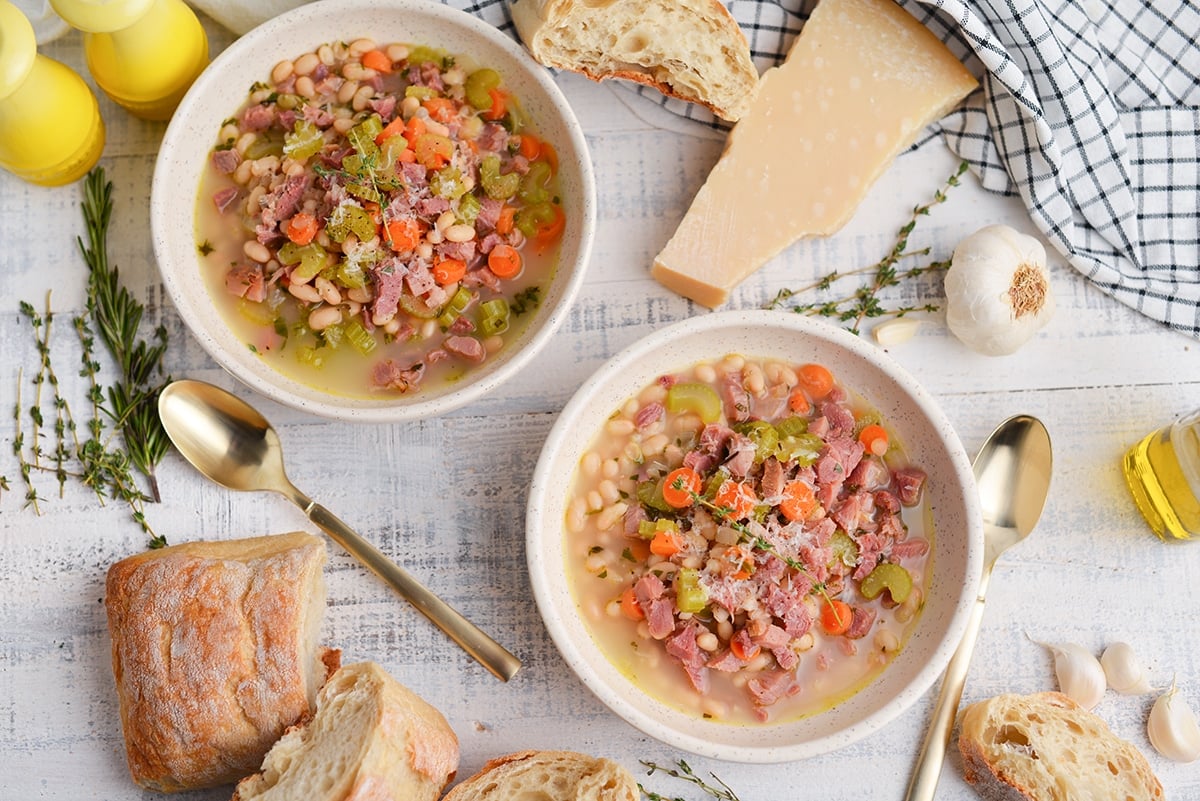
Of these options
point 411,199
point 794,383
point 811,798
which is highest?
point 411,199

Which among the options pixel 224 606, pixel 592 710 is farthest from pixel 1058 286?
pixel 224 606

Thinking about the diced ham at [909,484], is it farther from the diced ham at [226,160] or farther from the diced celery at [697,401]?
the diced ham at [226,160]

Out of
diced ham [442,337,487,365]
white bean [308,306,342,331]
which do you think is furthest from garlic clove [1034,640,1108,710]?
white bean [308,306,342,331]

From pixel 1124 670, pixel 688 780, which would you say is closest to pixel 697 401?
pixel 688 780

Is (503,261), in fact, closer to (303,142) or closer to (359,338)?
(359,338)

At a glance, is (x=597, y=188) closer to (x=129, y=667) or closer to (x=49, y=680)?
(x=129, y=667)

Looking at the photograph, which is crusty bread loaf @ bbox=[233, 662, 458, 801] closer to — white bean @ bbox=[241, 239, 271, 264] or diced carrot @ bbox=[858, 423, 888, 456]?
white bean @ bbox=[241, 239, 271, 264]
